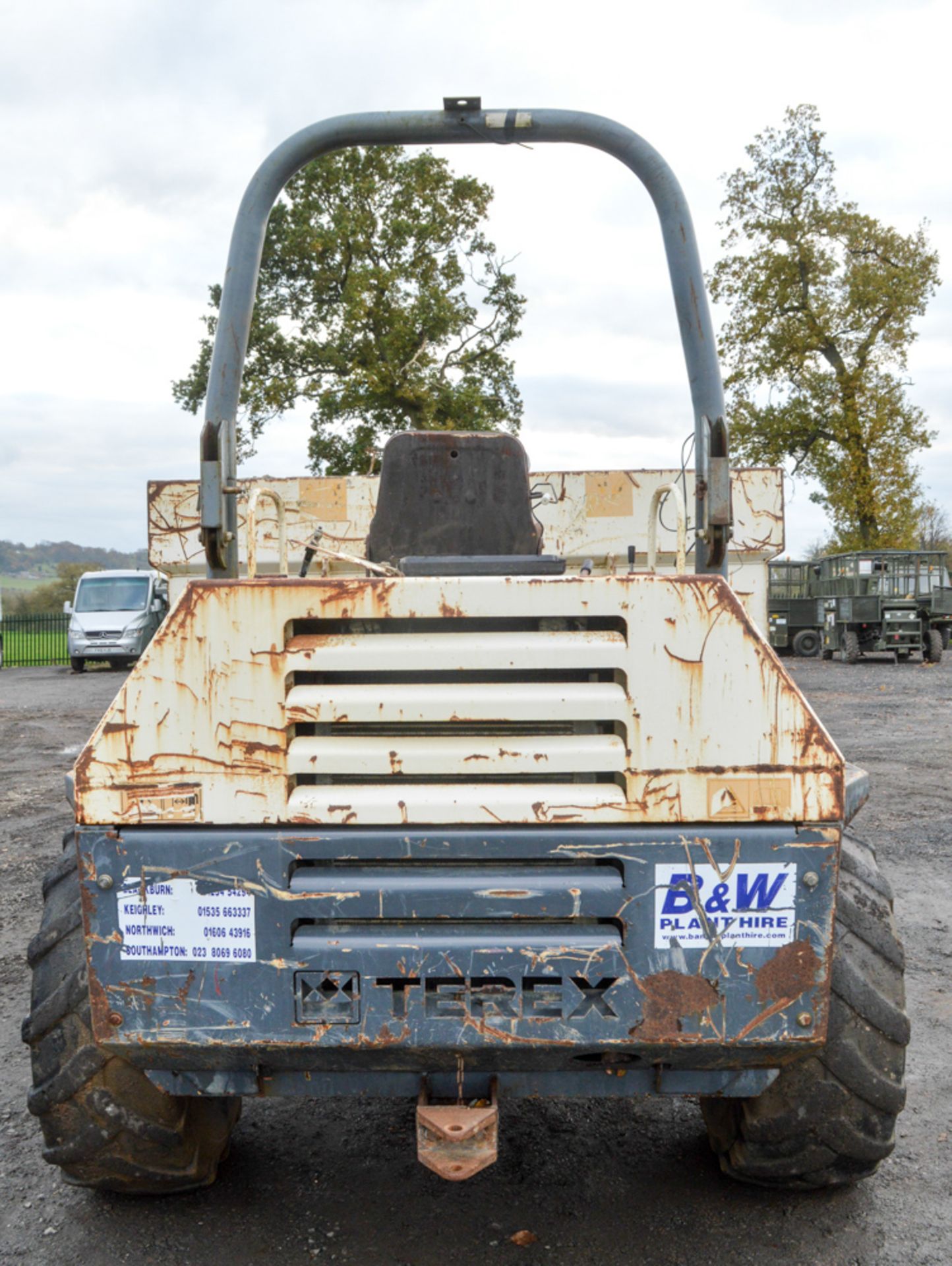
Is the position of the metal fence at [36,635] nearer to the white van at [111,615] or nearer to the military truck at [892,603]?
the white van at [111,615]

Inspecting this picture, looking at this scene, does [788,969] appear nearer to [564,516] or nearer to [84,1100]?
[84,1100]

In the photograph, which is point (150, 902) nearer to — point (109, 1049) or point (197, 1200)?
point (109, 1049)

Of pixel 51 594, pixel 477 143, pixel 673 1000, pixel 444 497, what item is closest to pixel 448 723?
pixel 673 1000

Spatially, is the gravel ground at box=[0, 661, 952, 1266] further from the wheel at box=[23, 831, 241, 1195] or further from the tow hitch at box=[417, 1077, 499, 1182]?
the tow hitch at box=[417, 1077, 499, 1182]

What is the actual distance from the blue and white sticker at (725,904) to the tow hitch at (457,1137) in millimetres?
546

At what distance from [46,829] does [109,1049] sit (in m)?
5.85

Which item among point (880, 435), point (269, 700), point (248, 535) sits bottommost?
point (269, 700)

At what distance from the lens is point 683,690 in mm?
2348

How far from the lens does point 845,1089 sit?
2670 millimetres

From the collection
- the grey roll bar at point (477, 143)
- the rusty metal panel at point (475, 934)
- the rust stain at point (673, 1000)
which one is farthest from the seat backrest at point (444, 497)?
the rust stain at point (673, 1000)

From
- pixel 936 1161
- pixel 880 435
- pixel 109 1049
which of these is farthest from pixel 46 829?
pixel 880 435

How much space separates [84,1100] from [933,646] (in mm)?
22955

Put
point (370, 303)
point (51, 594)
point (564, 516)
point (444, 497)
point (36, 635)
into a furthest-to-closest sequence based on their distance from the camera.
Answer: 1. point (51, 594)
2. point (36, 635)
3. point (370, 303)
4. point (564, 516)
5. point (444, 497)

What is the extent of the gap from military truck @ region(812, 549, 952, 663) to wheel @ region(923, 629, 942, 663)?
0.01 meters
